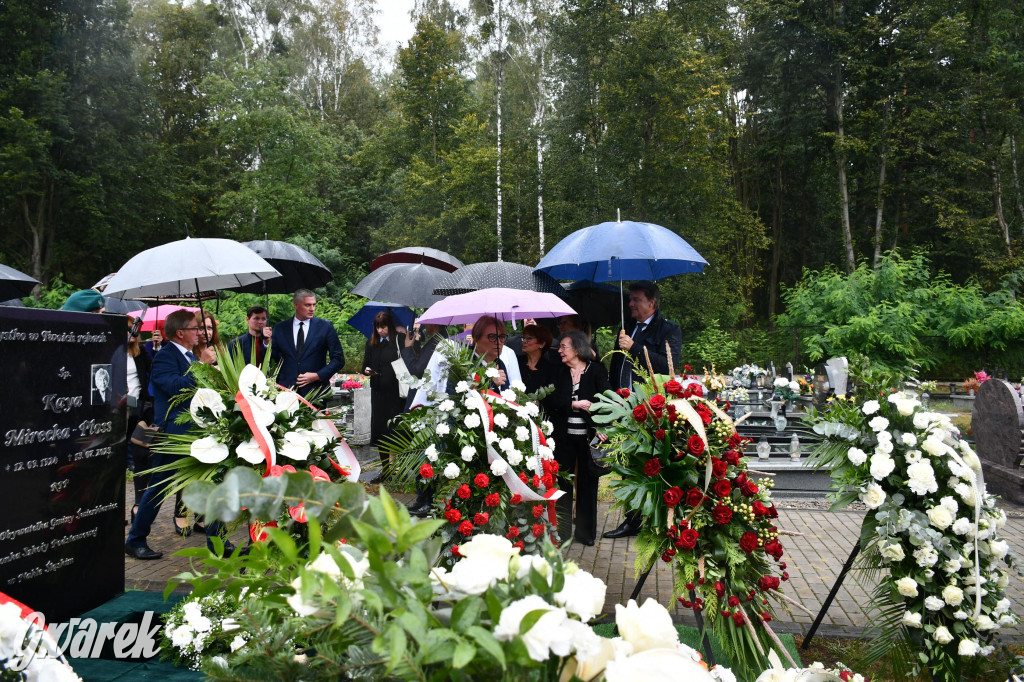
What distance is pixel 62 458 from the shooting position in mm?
3568

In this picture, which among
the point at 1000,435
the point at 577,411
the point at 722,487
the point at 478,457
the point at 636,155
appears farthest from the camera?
the point at 636,155

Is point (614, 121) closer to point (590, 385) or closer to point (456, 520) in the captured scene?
point (590, 385)

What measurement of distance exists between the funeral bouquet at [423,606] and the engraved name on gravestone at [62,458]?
307cm

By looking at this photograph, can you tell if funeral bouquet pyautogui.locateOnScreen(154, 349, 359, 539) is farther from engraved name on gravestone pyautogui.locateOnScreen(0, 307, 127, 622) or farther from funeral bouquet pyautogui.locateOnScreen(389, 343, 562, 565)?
engraved name on gravestone pyautogui.locateOnScreen(0, 307, 127, 622)

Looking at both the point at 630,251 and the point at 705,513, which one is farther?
the point at 630,251

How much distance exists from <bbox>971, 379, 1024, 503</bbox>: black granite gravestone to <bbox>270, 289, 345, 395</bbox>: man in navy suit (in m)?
6.85

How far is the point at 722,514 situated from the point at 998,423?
6316mm

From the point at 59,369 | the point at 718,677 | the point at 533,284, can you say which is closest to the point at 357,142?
the point at 533,284

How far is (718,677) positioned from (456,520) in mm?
2268

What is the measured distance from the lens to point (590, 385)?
5.36 meters

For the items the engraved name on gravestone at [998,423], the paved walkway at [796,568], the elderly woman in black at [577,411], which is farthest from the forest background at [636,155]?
the elderly woman in black at [577,411]

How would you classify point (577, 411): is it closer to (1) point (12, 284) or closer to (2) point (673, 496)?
(2) point (673, 496)

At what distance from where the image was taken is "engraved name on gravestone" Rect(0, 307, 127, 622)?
328cm

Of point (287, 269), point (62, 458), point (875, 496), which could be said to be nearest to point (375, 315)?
point (287, 269)
